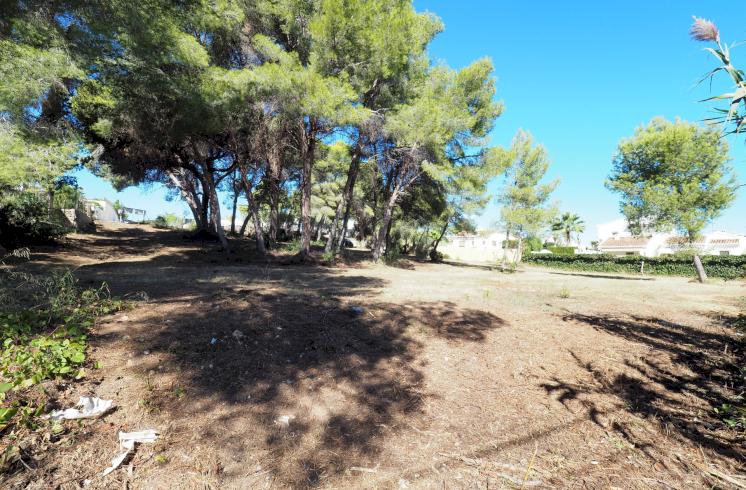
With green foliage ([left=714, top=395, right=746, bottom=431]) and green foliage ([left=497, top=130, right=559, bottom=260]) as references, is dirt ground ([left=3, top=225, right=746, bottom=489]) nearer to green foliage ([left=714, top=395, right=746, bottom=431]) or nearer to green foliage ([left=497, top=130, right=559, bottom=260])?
green foliage ([left=714, top=395, right=746, bottom=431])

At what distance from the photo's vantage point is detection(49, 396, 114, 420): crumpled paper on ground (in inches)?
80.2

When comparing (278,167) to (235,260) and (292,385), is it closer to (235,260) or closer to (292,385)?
(235,260)

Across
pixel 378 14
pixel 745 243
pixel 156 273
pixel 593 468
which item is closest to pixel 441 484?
pixel 593 468

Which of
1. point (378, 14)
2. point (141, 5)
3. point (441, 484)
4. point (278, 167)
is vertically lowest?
point (441, 484)

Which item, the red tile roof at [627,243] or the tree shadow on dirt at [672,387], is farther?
the red tile roof at [627,243]

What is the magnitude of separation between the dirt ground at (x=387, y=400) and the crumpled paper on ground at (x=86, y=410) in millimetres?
82

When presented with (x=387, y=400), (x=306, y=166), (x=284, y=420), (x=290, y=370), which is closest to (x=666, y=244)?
(x=306, y=166)

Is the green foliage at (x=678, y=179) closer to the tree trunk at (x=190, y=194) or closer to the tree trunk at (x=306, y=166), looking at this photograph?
the tree trunk at (x=306, y=166)

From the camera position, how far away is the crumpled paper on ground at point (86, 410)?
6.68 feet

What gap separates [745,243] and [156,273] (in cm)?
5124

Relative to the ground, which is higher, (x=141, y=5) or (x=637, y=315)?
(x=141, y=5)

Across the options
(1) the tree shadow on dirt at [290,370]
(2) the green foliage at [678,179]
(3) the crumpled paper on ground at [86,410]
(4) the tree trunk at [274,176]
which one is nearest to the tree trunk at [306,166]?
(4) the tree trunk at [274,176]

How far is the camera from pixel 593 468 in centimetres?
213

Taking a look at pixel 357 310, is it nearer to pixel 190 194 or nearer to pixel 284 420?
pixel 284 420
